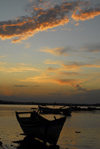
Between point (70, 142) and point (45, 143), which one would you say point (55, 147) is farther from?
point (70, 142)

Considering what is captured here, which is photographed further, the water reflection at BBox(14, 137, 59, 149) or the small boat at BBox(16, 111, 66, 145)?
the small boat at BBox(16, 111, 66, 145)

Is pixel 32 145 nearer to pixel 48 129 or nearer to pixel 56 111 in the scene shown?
pixel 48 129

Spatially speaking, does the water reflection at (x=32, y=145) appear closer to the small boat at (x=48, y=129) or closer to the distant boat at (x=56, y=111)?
the small boat at (x=48, y=129)

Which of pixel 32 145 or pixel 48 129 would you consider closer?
pixel 48 129

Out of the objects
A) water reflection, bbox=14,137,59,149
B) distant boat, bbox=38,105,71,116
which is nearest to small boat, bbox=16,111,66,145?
water reflection, bbox=14,137,59,149

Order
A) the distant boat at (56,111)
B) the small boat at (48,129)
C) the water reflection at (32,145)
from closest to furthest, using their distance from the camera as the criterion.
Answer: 1. the water reflection at (32,145)
2. the small boat at (48,129)
3. the distant boat at (56,111)

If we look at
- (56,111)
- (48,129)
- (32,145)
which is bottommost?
(32,145)

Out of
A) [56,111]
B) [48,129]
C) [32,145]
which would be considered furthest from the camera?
[56,111]

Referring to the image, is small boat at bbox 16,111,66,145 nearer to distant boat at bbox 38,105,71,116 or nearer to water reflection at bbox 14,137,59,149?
water reflection at bbox 14,137,59,149

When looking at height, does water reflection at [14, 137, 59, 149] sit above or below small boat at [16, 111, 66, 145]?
below

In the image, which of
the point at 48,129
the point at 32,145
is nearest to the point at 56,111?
the point at 32,145

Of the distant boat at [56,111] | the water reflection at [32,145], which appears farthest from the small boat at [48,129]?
the distant boat at [56,111]

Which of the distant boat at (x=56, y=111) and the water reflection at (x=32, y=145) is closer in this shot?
the water reflection at (x=32, y=145)

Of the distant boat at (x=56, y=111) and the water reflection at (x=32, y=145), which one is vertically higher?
the distant boat at (x=56, y=111)
